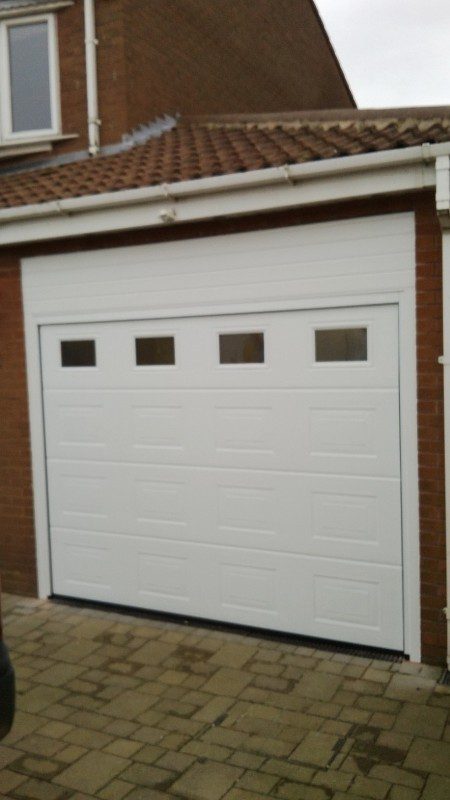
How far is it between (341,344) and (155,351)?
1.51 meters

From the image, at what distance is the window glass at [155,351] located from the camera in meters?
5.83

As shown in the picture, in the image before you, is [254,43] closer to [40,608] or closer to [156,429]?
[156,429]

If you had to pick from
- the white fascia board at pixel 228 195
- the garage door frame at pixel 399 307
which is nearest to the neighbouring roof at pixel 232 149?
the white fascia board at pixel 228 195

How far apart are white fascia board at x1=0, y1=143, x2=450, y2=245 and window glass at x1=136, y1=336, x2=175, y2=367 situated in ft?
2.78

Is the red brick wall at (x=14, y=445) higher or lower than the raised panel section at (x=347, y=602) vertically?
higher

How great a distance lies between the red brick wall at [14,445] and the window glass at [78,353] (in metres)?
0.39

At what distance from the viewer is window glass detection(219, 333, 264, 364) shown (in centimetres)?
546

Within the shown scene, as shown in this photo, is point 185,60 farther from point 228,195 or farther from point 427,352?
point 427,352

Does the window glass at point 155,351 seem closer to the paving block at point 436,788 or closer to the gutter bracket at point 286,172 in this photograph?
the gutter bracket at point 286,172

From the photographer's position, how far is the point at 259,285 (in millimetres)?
5371

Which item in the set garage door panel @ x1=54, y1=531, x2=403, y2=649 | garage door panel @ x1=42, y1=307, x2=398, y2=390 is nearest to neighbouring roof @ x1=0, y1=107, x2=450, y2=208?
garage door panel @ x1=42, y1=307, x2=398, y2=390

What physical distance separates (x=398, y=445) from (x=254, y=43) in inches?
342

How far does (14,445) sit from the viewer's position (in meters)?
6.55

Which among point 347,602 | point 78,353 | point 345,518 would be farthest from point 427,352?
point 78,353
